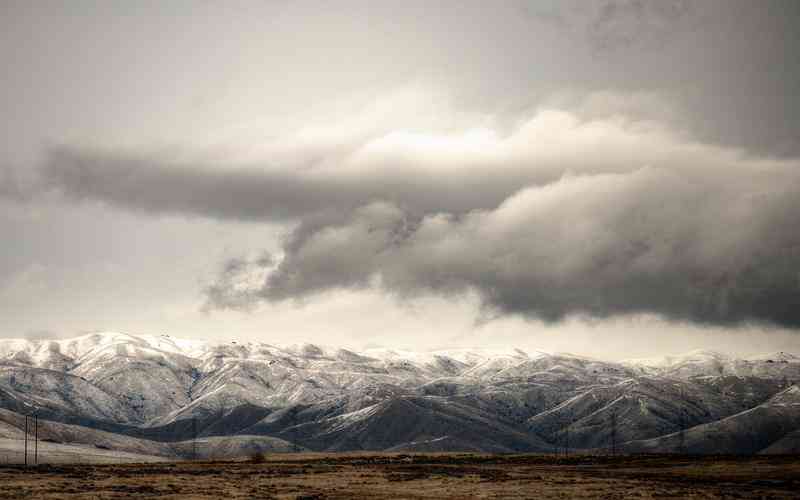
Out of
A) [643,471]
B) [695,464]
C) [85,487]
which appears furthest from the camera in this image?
[695,464]

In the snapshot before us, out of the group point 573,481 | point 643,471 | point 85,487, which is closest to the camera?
point 85,487

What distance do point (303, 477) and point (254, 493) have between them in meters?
39.8

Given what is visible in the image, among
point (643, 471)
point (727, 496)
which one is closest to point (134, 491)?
point (727, 496)

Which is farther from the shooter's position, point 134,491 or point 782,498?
point 134,491

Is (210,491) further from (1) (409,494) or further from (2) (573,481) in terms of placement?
(2) (573,481)

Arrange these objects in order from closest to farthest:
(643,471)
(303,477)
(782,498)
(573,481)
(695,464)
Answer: (782,498)
(573,481)
(303,477)
(643,471)
(695,464)

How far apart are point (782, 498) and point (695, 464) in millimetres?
81169

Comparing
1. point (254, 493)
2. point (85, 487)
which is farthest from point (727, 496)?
point (85, 487)

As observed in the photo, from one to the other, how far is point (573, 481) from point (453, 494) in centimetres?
2761

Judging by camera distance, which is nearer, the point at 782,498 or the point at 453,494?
the point at 782,498

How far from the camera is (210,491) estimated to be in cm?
10794

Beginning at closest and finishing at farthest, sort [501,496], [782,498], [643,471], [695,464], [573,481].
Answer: [782,498] → [501,496] → [573,481] → [643,471] → [695,464]

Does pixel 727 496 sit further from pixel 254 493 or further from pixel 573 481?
pixel 254 493

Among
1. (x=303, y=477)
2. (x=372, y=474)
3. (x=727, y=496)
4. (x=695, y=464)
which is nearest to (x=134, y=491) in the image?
(x=303, y=477)
